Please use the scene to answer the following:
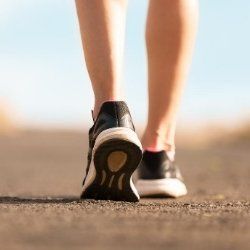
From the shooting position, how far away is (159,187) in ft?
8.82

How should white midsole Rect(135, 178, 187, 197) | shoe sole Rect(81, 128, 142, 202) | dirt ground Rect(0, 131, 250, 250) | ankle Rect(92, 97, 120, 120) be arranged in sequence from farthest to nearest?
1. white midsole Rect(135, 178, 187, 197)
2. ankle Rect(92, 97, 120, 120)
3. shoe sole Rect(81, 128, 142, 202)
4. dirt ground Rect(0, 131, 250, 250)

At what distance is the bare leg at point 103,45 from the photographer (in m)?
2.30

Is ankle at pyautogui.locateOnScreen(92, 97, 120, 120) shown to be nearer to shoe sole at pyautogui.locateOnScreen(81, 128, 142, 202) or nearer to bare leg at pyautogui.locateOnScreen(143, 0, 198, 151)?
shoe sole at pyautogui.locateOnScreen(81, 128, 142, 202)

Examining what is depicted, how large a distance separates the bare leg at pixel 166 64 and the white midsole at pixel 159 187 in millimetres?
122

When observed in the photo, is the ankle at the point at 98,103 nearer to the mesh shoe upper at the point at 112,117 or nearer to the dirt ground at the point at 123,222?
the mesh shoe upper at the point at 112,117

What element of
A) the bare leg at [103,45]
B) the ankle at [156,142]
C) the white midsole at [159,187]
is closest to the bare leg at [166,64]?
the ankle at [156,142]

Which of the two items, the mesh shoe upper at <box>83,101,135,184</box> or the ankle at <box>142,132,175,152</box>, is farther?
the ankle at <box>142,132,175,152</box>

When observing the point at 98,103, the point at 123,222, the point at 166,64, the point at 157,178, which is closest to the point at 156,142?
the point at 157,178

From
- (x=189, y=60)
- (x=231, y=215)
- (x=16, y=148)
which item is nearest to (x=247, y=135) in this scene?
(x=16, y=148)

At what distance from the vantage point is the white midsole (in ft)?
8.80

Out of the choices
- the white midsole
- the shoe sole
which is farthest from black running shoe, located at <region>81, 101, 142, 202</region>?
the white midsole

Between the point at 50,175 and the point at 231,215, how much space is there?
8.89ft

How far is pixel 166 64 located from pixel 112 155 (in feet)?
2.19

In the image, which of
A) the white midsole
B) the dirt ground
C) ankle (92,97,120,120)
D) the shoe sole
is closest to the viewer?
the dirt ground
